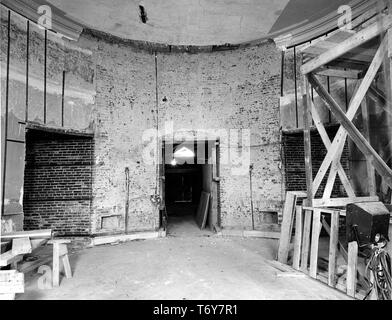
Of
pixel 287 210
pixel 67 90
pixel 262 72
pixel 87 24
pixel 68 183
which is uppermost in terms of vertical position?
pixel 87 24

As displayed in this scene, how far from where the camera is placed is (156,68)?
6.99 m

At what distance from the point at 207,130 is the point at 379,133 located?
3702 millimetres

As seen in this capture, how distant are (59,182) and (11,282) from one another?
3332 mm

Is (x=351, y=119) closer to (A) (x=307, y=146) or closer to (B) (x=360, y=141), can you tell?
(B) (x=360, y=141)

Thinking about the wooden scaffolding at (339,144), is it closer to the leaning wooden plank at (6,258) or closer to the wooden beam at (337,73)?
the wooden beam at (337,73)

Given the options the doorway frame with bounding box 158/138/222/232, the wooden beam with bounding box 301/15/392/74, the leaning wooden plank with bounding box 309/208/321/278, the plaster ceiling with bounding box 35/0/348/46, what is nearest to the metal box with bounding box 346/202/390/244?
the leaning wooden plank with bounding box 309/208/321/278

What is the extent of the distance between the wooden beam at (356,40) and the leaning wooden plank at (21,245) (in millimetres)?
4707

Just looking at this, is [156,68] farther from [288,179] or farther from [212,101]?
[288,179]

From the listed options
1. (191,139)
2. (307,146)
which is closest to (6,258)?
(307,146)

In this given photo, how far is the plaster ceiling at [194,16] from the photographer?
213 inches

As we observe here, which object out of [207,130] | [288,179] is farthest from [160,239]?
[288,179]

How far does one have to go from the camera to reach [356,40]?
10.8ft

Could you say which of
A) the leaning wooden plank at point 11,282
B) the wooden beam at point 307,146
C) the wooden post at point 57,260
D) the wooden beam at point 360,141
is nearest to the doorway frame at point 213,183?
the wooden beam at point 307,146
